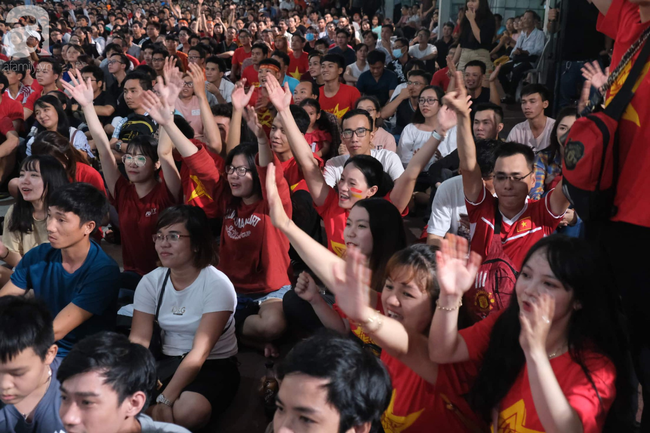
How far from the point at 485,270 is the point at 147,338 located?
1.39m

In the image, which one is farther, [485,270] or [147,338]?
[147,338]

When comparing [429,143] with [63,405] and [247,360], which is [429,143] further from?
[63,405]

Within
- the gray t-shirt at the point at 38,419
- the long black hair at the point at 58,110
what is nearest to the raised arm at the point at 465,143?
the gray t-shirt at the point at 38,419

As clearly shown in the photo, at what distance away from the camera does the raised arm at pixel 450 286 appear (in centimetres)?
150

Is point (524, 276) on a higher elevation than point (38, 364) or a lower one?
higher

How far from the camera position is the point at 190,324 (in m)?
2.42

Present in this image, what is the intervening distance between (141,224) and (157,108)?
672 millimetres

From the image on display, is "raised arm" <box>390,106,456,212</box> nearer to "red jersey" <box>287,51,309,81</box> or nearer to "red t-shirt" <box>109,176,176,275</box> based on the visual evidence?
"red t-shirt" <box>109,176,176,275</box>

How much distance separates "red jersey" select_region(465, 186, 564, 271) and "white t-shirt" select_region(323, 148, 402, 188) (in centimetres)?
107

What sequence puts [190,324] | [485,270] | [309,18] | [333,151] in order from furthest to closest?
1. [309,18]
2. [333,151]
3. [190,324]
4. [485,270]

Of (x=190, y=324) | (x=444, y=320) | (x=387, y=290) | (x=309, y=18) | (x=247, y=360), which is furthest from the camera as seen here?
(x=309, y=18)

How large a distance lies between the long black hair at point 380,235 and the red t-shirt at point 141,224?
147cm

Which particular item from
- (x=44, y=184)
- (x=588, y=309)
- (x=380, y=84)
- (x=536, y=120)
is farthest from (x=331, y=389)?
(x=380, y=84)

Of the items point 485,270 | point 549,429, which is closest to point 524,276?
point 549,429
